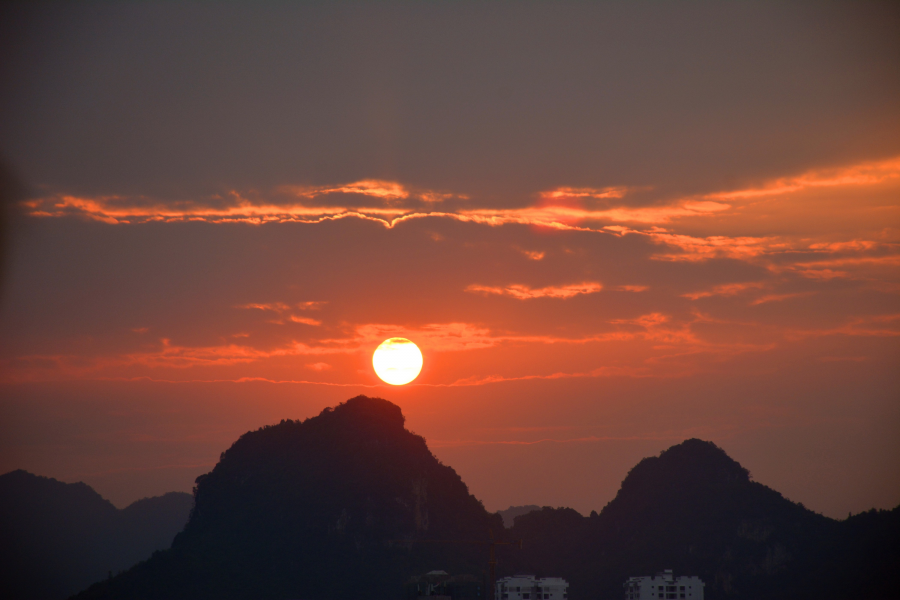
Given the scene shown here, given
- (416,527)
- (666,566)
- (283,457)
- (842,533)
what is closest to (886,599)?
(842,533)

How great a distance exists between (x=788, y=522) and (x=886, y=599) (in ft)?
85.6

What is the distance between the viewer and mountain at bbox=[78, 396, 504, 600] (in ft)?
440

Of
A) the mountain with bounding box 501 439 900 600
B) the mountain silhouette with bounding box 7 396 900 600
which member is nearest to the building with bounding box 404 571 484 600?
the mountain silhouette with bounding box 7 396 900 600

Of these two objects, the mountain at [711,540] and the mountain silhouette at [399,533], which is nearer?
the mountain silhouette at [399,533]

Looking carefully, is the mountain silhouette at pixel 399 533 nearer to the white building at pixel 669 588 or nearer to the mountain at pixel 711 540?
the mountain at pixel 711 540

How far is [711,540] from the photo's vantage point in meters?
154

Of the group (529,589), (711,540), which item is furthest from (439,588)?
(711,540)

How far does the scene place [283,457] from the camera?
149750mm

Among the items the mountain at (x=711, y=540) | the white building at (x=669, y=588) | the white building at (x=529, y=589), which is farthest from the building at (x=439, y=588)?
the mountain at (x=711, y=540)

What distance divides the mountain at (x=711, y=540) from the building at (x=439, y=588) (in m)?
35.8

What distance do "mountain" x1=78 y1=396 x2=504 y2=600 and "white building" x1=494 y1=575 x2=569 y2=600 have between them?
13.6m

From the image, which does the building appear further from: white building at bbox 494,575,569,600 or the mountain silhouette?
the mountain silhouette

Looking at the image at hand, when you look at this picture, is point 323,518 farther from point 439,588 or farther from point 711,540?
point 711,540

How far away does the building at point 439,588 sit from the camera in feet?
373
